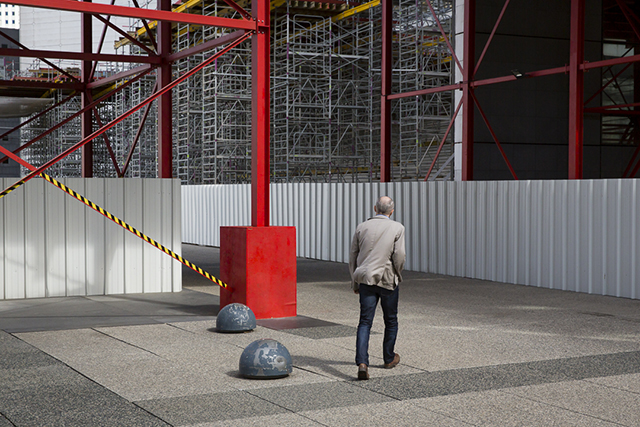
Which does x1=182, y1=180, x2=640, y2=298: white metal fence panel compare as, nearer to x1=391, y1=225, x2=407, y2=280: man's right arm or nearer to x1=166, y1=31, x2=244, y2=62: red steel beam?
x1=166, y1=31, x2=244, y2=62: red steel beam

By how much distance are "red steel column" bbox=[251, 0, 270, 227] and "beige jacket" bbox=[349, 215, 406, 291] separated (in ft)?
12.7

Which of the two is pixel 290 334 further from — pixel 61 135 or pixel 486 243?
pixel 61 135

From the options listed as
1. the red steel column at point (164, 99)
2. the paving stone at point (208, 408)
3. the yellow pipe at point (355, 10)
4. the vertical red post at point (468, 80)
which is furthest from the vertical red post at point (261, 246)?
the yellow pipe at point (355, 10)

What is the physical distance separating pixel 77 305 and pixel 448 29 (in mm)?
22071

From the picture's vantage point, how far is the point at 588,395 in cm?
657

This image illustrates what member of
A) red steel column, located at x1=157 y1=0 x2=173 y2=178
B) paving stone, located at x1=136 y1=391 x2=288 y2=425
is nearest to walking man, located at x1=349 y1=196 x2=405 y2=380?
paving stone, located at x1=136 y1=391 x2=288 y2=425

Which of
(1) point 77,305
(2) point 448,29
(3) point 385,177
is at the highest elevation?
(2) point 448,29

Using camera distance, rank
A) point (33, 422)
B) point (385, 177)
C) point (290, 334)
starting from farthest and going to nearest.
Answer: point (385, 177), point (290, 334), point (33, 422)

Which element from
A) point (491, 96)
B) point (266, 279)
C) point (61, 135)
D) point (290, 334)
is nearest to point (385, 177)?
point (491, 96)

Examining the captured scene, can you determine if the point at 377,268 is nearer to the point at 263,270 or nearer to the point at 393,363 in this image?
the point at 393,363

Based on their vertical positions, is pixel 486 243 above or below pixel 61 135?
below

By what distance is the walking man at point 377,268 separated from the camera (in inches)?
288

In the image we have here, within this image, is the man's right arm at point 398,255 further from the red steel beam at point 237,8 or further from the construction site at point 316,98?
the construction site at point 316,98

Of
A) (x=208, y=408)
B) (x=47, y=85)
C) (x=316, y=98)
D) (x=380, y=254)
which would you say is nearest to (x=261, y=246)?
(x=380, y=254)
